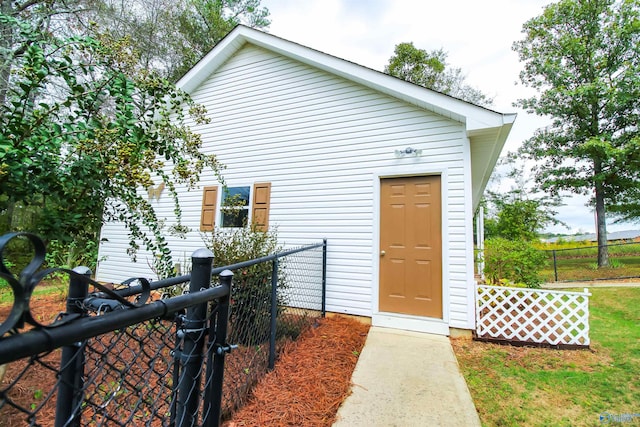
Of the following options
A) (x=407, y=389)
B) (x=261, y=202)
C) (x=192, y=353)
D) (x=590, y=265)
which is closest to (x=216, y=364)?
(x=192, y=353)

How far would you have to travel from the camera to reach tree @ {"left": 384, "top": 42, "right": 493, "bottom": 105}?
12859 mm

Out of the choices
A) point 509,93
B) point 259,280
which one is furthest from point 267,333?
point 509,93

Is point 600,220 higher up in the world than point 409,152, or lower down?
lower down

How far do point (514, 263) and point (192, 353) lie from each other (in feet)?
19.3

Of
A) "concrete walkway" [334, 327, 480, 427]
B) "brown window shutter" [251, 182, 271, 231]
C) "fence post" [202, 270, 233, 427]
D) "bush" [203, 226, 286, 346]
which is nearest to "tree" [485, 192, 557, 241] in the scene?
"concrete walkway" [334, 327, 480, 427]

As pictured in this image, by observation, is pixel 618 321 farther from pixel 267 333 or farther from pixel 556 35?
pixel 556 35

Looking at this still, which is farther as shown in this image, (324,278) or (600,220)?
(600,220)

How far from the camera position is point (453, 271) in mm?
3996

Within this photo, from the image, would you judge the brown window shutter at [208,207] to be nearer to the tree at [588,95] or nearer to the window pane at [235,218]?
the window pane at [235,218]

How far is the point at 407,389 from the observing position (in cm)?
252

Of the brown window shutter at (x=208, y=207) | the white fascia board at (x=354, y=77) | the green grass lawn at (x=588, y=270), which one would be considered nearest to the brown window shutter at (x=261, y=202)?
the brown window shutter at (x=208, y=207)

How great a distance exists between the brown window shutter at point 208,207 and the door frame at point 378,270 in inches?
132

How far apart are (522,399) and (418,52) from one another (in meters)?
14.0

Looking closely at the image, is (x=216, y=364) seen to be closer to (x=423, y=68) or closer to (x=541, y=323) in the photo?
(x=541, y=323)
